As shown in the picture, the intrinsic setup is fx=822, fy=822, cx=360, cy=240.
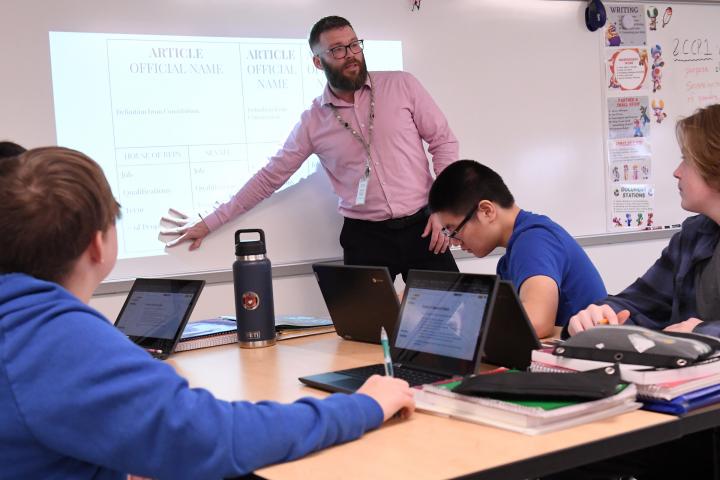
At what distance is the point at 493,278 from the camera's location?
62.1 inches

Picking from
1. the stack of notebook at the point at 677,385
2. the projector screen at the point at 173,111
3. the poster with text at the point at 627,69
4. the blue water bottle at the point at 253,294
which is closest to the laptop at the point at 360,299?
the blue water bottle at the point at 253,294

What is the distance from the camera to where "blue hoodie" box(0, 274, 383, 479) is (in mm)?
1083

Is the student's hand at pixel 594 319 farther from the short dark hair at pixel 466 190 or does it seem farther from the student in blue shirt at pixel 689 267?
the short dark hair at pixel 466 190

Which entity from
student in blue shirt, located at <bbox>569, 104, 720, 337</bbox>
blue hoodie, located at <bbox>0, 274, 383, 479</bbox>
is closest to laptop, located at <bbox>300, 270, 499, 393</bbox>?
student in blue shirt, located at <bbox>569, 104, 720, 337</bbox>

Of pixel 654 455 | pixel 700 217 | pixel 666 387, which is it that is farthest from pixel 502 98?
pixel 666 387

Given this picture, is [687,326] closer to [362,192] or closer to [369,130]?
[362,192]

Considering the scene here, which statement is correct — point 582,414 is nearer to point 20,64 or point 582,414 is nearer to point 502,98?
point 20,64

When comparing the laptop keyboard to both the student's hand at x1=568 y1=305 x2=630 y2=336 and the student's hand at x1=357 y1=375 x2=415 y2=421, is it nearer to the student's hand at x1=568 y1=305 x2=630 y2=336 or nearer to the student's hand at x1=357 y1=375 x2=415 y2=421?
the student's hand at x1=357 y1=375 x2=415 y2=421

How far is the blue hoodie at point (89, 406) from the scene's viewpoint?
1083mm

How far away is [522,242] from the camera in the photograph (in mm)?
2336

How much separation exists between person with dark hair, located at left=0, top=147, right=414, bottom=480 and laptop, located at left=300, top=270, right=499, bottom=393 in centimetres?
45

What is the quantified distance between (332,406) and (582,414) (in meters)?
0.41

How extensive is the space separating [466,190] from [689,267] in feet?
2.35

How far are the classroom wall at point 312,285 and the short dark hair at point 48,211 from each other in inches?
91.4
